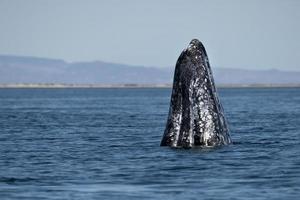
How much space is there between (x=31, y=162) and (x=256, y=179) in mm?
5559

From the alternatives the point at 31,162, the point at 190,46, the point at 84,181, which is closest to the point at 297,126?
the point at 190,46

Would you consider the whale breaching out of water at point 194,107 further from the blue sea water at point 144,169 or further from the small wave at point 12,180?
the small wave at point 12,180

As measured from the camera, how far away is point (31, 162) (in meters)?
20.9

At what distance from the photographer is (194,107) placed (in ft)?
71.1

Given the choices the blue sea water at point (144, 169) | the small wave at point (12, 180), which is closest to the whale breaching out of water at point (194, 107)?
the blue sea water at point (144, 169)

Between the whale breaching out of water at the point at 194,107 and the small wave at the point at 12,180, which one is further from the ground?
the whale breaching out of water at the point at 194,107

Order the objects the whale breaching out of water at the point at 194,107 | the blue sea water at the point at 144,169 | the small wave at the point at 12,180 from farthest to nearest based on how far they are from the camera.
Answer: the whale breaching out of water at the point at 194,107 → the small wave at the point at 12,180 → the blue sea water at the point at 144,169

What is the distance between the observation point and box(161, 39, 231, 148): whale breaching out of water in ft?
70.8

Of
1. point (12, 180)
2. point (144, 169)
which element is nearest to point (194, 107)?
point (144, 169)

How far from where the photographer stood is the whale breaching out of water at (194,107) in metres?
21.6

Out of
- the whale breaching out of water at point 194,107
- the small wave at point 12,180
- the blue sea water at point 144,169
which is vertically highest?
the whale breaching out of water at point 194,107

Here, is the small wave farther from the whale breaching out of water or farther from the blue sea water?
the whale breaching out of water

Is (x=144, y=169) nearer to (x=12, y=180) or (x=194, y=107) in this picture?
(x=12, y=180)

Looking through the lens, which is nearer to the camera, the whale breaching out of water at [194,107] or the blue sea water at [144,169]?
the blue sea water at [144,169]
